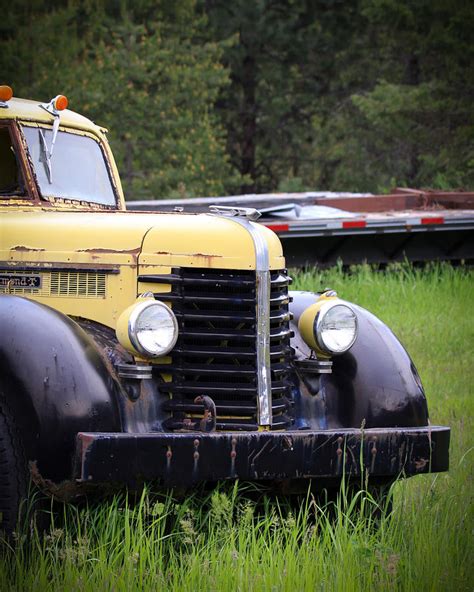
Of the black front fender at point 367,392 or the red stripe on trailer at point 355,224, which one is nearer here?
the black front fender at point 367,392

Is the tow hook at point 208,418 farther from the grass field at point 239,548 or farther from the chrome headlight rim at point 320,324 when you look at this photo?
the chrome headlight rim at point 320,324

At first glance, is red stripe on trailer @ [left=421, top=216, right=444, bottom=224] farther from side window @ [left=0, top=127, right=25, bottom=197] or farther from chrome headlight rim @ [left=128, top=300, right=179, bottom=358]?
chrome headlight rim @ [left=128, top=300, right=179, bottom=358]

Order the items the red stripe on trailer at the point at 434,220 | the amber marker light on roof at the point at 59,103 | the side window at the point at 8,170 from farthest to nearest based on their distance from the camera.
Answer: the red stripe on trailer at the point at 434,220
the amber marker light on roof at the point at 59,103
the side window at the point at 8,170

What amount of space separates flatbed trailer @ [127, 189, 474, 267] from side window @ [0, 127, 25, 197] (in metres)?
6.22

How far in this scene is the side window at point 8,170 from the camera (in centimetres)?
603

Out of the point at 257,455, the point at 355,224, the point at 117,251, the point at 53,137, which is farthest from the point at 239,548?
the point at 355,224

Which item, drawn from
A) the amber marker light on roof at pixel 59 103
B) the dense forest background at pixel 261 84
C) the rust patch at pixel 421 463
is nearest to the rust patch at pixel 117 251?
the amber marker light on roof at pixel 59 103

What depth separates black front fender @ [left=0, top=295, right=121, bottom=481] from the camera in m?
4.59

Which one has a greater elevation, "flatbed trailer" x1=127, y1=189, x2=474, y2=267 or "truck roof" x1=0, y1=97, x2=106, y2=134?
"truck roof" x1=0, y1=97, x2=106, y2=134

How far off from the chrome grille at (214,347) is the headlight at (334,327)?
18.3 inches

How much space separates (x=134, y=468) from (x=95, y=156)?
259 cm

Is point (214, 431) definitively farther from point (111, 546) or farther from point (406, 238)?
point (406, 238)

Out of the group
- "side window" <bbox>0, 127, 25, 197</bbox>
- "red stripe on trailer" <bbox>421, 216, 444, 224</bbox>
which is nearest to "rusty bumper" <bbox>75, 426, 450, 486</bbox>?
"side window" <bbox>0, 127, 25, 197</bbox>

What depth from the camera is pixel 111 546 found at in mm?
4570
